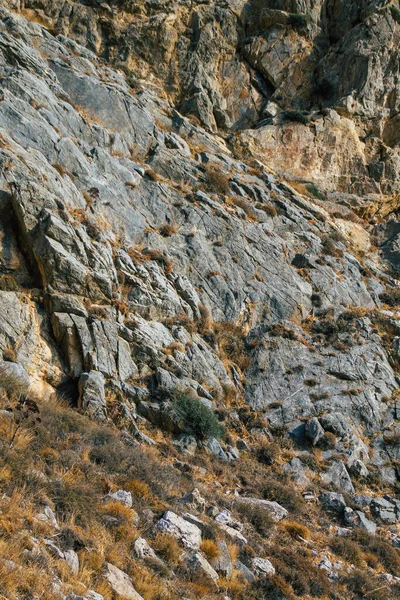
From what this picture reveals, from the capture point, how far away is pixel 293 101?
33844 mm

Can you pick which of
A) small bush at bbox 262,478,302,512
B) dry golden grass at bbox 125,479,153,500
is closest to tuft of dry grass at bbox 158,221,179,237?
small bush at bbox 262,478,302,512

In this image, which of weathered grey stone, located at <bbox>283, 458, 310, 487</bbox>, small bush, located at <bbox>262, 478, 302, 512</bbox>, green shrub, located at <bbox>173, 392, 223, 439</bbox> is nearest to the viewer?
small bush, located at <bbox>262, 478, 302, 512</bbox>

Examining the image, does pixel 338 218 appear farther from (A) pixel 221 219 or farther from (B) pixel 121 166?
(B) pixel 121 166

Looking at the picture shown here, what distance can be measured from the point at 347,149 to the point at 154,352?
24.4 m

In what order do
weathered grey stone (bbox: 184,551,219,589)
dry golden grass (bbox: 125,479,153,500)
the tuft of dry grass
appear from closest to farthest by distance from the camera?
weathered grey stone (bbox: 184,551,219,589) < dry golden grass (bbox: 125,479,153,500) < the tuft of dry grass

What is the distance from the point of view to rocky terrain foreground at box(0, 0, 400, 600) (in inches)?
256

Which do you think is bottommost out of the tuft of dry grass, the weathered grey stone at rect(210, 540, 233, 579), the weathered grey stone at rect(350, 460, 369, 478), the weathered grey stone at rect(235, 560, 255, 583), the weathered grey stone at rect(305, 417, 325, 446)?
the weathered grey stone at rect(235, 560, 255, 583)

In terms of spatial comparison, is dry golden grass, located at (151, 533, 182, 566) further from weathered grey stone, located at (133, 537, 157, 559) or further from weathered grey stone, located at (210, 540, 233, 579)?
weathered grey stone, located at (210, 540, 233, 579)

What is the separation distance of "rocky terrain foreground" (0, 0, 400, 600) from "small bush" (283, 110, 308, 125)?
0.14m

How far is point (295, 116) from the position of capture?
3128 cm

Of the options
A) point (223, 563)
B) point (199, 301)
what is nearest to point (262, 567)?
point (223, 563)

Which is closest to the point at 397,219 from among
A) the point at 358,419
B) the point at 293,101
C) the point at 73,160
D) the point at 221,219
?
the point at 293,101

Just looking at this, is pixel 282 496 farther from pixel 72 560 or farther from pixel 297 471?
pixel 72 560

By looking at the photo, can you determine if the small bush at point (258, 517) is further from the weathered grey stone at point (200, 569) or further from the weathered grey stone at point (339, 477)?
the weathered grey stone at point (339, 477)
